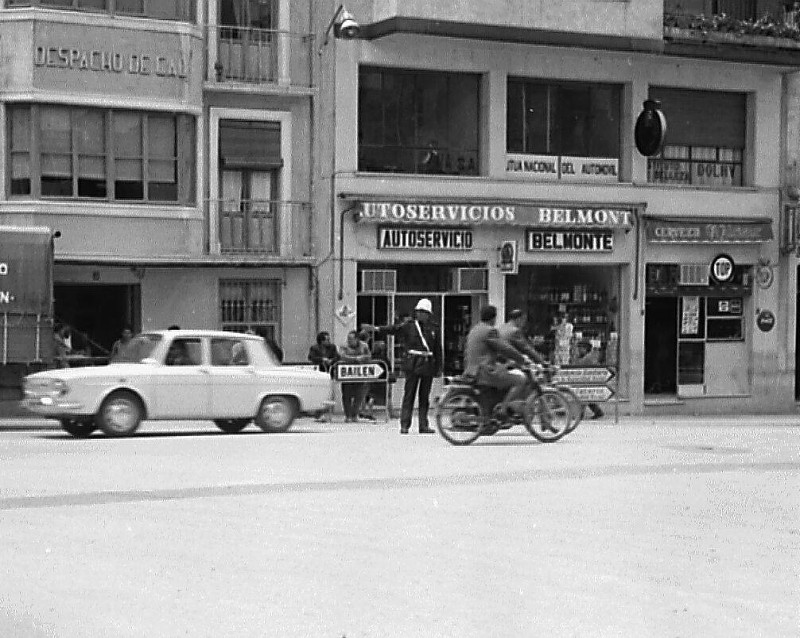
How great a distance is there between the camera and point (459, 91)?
1399 inches

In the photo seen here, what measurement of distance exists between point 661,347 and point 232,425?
15.0 meters

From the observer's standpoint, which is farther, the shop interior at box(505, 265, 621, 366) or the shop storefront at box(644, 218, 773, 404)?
the shop storefront at box(644, 218, 773, 404)

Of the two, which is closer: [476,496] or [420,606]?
[420,606]

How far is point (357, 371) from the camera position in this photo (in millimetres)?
30156

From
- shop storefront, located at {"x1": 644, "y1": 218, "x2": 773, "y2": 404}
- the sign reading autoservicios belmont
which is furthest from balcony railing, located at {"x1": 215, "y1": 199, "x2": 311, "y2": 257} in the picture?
shop storefront, located at {"x1": 644, "y1": 218, "x2": 773, "y2": 404}

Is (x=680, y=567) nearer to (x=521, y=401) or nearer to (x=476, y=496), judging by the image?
(x=476, y=496)

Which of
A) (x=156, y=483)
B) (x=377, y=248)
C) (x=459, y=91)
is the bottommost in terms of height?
(x=156, y=483)

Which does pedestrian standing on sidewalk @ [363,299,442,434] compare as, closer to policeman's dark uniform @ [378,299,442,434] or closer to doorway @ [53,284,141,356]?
policeman's dark uniform @ [378,299,442,434]

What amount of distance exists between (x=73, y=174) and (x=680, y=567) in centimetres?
2256

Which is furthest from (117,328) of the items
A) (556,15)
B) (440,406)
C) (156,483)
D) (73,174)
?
(156,483)

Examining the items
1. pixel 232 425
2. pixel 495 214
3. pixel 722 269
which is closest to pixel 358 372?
pixel 232 425

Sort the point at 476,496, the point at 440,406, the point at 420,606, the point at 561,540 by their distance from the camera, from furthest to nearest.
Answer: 1. the point at 440,406
2. the point at 476,496
3. the point at 561,540
4. the point at 420,606

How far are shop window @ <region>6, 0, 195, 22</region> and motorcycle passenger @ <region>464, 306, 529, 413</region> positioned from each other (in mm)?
13233

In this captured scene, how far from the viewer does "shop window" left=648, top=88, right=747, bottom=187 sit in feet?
124
